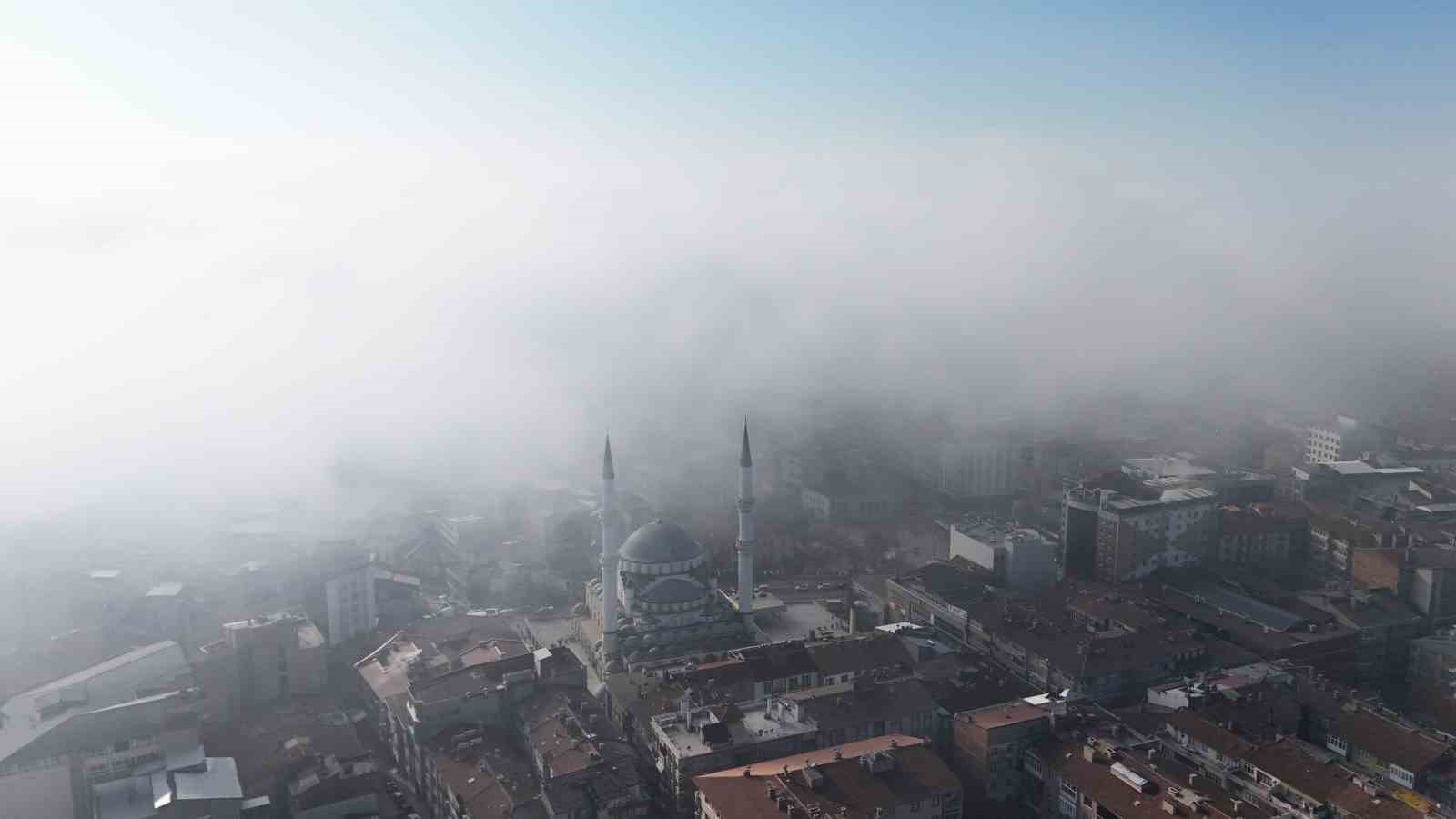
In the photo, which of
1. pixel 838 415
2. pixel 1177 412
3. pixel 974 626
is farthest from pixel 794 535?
pixel 1177 412

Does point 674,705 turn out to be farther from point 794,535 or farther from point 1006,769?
point 794,535

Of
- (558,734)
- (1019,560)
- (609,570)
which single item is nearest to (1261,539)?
Result: (1019,560)

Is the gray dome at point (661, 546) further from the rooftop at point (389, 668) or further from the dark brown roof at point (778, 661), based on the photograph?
the rooftop at point (389, 668)

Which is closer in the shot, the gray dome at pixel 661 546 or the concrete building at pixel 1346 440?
the gray dome at pixel 661 546

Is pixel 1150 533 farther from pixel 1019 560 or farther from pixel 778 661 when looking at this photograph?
pixel 778 661

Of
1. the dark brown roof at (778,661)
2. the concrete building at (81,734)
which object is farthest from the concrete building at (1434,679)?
the concrete building at (81,734)
